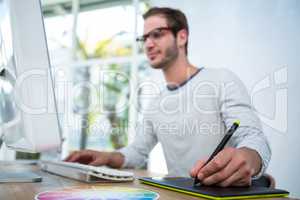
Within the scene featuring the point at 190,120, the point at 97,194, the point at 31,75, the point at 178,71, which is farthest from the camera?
the point at 178,71

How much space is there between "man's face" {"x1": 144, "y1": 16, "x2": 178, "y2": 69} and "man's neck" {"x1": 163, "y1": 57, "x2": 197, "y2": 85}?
0.03 m

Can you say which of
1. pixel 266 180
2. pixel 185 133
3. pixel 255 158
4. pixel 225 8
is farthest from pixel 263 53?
pixel 255 158

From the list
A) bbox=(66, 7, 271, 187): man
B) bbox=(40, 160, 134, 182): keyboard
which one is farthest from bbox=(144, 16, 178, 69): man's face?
bbox=(40, 160, 134, 182): keyboard

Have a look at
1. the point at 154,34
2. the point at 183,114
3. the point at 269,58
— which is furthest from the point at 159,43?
the point at 269,58

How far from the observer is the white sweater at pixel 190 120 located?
1.28 m

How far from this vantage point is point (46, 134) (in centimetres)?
72

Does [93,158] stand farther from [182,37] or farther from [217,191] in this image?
[182,37]

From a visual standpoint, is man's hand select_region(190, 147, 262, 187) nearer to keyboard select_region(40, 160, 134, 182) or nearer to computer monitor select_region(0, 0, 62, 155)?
keyboard select_region(40, 160, 134, 182)

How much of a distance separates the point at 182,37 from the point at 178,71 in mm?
209

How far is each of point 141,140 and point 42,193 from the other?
89 centimetres

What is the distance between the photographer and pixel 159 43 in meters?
1.62

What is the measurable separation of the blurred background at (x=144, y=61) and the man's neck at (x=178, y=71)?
3.50 feet

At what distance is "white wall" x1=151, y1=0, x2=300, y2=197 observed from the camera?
2373 mm

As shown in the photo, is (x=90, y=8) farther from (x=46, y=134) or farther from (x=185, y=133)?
(x=46, y=134)
